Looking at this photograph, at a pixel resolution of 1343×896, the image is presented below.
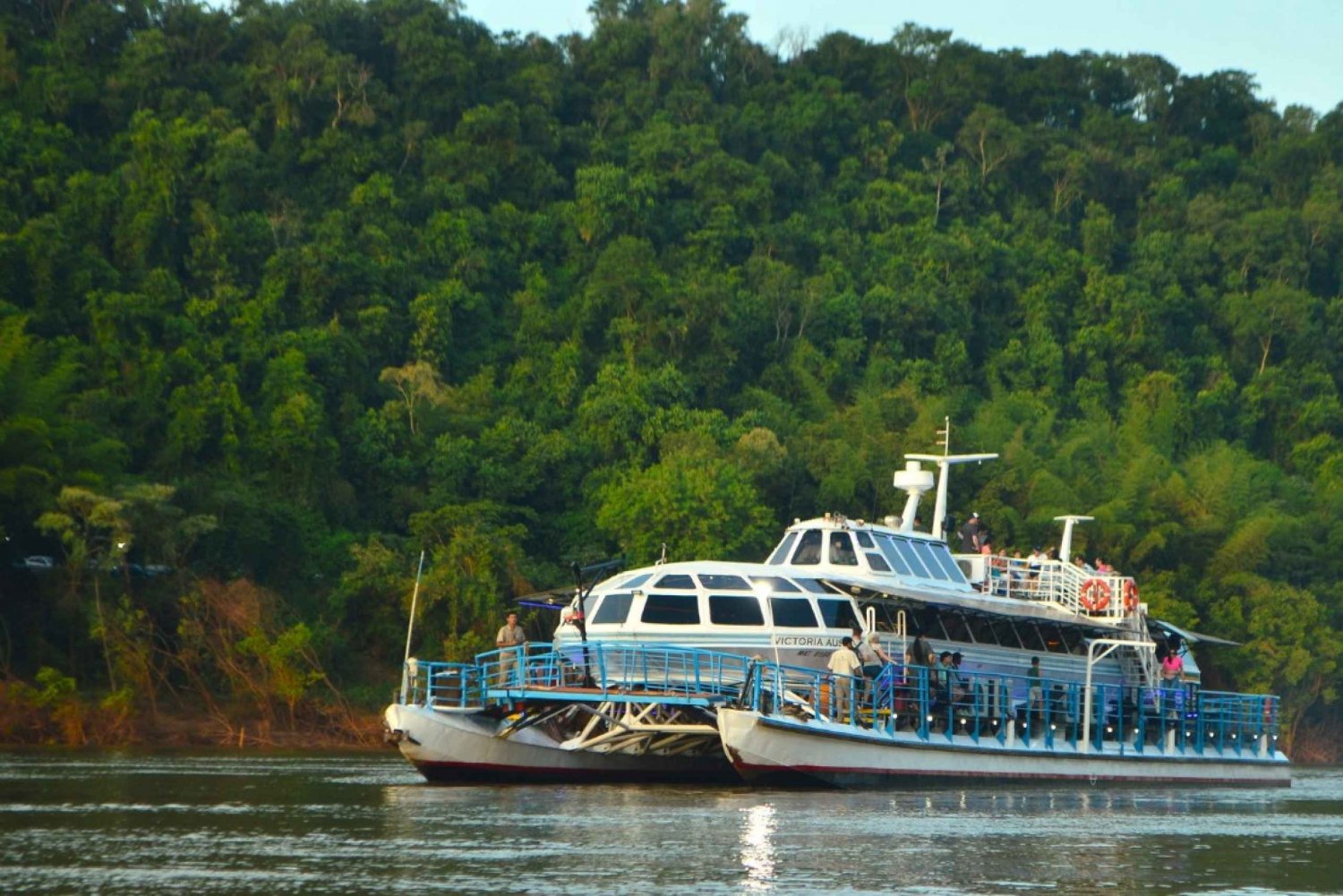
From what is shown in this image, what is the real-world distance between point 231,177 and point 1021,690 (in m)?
40.2

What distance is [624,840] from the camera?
74.8 feet

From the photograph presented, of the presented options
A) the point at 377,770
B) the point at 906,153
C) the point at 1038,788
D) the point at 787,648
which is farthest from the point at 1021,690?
the point at 906,153

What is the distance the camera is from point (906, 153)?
87.8 meters

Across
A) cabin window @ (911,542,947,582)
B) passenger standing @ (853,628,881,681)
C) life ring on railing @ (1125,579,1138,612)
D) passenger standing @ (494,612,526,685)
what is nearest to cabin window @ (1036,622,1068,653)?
life ring on railing @ (1125,579,1138,612)

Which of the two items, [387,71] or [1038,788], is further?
[387,71]

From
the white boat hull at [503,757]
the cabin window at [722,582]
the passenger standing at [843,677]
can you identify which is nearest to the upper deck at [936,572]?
the cabin window at [722,582]

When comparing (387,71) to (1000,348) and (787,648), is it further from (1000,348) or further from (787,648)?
(787,648)

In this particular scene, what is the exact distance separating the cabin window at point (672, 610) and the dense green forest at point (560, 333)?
18750 millimetres

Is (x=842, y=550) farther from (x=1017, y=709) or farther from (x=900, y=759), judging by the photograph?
(x=1017, y=709)

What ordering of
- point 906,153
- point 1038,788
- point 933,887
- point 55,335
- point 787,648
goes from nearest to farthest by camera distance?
point 933,887 → point 787,648 → point 1038,788 → point 55,335 → point 906,153

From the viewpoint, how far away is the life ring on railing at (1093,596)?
36.4m

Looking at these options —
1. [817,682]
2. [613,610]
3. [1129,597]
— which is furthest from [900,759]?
[1129,597]

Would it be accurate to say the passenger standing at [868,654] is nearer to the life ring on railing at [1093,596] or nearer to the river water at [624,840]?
the river water at [624,840]

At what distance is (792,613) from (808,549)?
2.00 m
